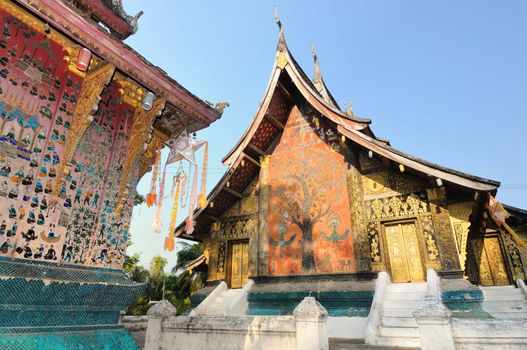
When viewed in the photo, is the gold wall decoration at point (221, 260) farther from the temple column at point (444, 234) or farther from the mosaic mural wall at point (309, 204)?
the temple column at point (444, 234)

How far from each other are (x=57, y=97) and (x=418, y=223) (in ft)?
25.4

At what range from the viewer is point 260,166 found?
10570 mm

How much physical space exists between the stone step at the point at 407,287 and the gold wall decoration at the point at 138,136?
6155mm

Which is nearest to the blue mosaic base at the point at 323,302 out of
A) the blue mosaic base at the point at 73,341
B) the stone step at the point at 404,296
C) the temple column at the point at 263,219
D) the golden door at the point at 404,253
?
the stone step at the point at 404,296

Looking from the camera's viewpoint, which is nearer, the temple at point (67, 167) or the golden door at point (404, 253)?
the temple at point (67, 167)

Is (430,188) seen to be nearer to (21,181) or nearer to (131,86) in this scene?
(131,86)

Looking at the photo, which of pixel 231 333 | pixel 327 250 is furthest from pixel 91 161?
pixel 327 250

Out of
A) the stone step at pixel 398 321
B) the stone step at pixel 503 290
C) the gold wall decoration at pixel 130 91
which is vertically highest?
the gold wall decoration at pixel 130 91

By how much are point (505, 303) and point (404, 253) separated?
2.20 m

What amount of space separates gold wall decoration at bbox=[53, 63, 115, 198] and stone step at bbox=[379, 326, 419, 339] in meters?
5.78

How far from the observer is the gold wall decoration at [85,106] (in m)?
3.47

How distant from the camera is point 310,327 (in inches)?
156

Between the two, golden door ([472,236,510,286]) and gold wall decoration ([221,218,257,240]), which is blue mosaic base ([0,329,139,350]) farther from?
golden door ([472,236,510,286])

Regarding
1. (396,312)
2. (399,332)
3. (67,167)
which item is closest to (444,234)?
(396,312)
